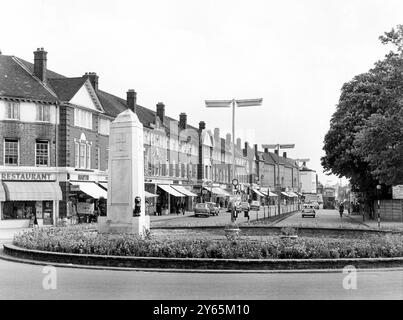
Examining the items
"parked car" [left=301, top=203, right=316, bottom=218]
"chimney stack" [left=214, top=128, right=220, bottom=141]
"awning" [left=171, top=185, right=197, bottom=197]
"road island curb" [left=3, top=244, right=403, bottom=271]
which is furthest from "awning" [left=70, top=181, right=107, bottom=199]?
"chimney stack" [left=214, top=128, right=220, bottom=141]

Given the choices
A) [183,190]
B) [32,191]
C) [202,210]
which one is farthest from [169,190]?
[32,191]

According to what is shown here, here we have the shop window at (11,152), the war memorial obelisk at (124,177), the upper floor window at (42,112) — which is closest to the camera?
the war memorial obelisk at (124,177)

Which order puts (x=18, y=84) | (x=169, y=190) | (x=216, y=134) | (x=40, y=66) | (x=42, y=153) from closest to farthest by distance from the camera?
(x=18, y=84) < (x=42, y=153) < (x=40, y=66) < (x=169, y=190) < (x=216, y=134)

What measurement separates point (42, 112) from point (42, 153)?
3258 mm

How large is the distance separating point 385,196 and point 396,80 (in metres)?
26.8

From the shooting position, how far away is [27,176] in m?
44.7

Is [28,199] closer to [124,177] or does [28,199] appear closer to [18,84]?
[18,84]

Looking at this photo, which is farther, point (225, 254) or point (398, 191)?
point (398, 191)

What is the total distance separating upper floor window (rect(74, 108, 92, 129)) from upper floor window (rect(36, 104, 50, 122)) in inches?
116

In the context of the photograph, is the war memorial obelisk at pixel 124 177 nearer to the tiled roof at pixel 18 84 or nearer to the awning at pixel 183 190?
the tiled roof at pixel 18 84

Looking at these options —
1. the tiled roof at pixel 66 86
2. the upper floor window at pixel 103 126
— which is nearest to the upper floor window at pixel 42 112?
the tiled roof at pixel 66 86

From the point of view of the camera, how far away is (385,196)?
59.1 m

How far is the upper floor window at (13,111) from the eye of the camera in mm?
43688

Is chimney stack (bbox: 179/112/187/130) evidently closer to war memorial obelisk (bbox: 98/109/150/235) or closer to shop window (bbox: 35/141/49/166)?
shop window (bbox: 35/141/49/166)
